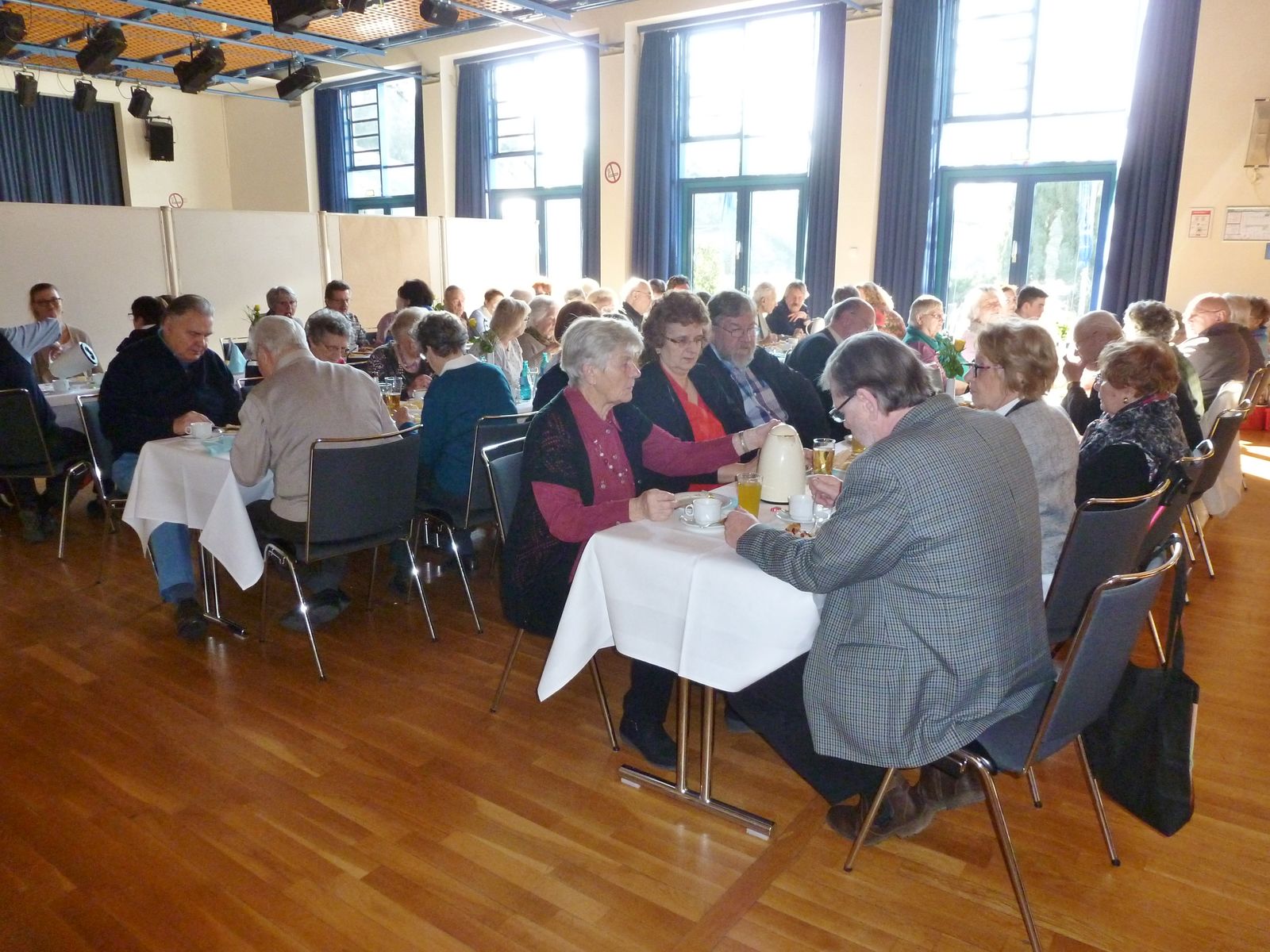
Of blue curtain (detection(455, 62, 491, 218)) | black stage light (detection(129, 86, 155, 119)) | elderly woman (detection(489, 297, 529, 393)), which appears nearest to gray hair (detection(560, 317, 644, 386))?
elderly woman (detection(489, 297, 529, 393))

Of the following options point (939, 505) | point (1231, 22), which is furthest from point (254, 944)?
point (1231, 22)

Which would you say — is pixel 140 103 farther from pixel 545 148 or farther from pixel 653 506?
pixel 653 506

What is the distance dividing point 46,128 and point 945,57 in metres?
11.6

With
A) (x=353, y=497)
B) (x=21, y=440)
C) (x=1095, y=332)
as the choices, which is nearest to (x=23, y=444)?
(x=21, y=440)

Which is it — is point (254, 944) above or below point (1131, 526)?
below

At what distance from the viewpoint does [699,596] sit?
219cm

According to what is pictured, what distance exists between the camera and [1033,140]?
28.1 ft

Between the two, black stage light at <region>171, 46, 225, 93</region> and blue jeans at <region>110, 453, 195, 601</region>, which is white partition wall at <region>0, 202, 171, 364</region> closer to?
black stage light at <region>171, 46, 225, 93</region>

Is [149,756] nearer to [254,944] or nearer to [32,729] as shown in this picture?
[32,729]

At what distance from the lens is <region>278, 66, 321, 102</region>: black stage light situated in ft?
34.5

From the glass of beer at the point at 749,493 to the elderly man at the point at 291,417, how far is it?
160cm

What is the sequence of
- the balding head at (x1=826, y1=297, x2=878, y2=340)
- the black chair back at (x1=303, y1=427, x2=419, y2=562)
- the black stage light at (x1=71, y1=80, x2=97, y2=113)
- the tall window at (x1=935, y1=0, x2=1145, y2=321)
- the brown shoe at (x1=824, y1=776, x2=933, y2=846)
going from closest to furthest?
the brown shoe at (x1=824, y1=776, x2=933, y2=846) → the black chair back at (x1=303, y1=427, x2=419, y2=562) → the balding head at (x1=826, y1=297, x2=878, y2=340) → the tall window at (x1=935, y1=0, x2=1145, y2=321) → the black stage light at (x1=71, y1=80, x2=97, y2=113)

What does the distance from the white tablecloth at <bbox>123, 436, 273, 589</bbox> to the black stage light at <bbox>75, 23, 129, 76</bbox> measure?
734 cm

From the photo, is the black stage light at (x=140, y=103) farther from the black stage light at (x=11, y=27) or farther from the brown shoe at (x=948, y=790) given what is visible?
the brown shoe at (x=948, y=790)
